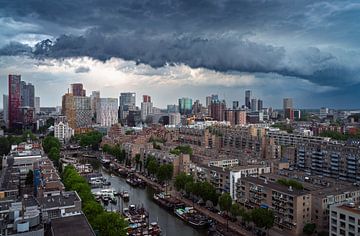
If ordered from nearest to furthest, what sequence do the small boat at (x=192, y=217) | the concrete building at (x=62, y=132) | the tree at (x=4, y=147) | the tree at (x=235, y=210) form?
the tree at (x=235, y=210) → the small boat at (x=192, y=217) → the tree at (x=4, y=147) → the concrete building at (x=62, y=132)

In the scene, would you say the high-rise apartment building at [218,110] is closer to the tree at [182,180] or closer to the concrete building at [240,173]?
the concrete building at [240,173]

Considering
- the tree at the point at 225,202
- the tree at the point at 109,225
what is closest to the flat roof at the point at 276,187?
the tree at the point at 225,202

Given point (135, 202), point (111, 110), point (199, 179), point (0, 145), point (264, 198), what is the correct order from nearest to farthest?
point (264, 198) < point (135, 202) < point (199, 179) < point (0, 145) < point (111, 110)

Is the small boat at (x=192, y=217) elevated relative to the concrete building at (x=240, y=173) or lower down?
lower down

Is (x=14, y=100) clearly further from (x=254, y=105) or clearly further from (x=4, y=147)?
(x=254, y=105)

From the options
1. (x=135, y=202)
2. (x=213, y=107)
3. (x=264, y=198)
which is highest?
(x=213, y=107)

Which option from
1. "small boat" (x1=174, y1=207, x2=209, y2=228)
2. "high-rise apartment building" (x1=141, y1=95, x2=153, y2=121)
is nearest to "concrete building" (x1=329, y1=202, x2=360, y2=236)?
"small boat" (x1=174, y1=207, x2=209, y2=228)

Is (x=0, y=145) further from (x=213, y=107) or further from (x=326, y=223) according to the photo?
(x=213, y=107)

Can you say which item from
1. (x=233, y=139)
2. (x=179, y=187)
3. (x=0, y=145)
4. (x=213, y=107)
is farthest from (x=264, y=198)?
(x=213, y=107)
